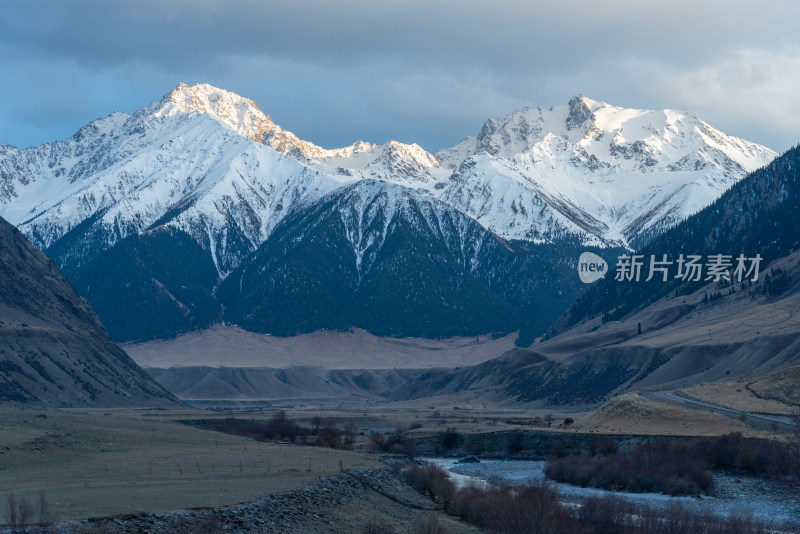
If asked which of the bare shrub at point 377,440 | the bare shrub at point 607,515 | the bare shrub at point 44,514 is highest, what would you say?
the bare shrub at point 44,514

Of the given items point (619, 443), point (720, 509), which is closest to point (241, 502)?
point (720, 509)

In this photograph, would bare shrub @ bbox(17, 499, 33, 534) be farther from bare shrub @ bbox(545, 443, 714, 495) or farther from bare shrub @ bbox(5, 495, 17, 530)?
bare shrub @ bbox(545, 443, 714, 495)

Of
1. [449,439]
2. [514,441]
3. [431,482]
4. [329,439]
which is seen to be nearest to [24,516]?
[431,482]

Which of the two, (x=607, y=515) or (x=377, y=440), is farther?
(x=377, y=440)

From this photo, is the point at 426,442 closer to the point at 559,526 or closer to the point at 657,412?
the point at 657,412

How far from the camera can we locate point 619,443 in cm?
11600

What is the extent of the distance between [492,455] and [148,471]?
63557 mm

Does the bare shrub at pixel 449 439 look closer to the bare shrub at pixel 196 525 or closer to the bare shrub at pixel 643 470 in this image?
the bare shrub at pixel 643 470

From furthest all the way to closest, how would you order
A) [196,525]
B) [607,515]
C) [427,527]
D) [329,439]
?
[329,439], [607,515], [427,527], [196,525]

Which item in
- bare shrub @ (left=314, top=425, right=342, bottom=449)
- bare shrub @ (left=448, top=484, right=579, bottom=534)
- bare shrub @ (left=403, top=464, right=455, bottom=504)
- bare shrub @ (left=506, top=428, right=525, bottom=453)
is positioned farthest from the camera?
bare shrub @ (left=506, top=428, right=525, bottom=453)

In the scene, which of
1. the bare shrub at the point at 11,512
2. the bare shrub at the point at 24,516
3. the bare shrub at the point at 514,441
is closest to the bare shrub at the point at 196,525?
the bare shrub at the point at 24,516

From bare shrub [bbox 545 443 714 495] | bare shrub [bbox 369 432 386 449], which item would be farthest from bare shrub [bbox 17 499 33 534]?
bare shrub [bbox 369 432 386 449]

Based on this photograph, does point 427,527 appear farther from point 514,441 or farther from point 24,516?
point 514,441

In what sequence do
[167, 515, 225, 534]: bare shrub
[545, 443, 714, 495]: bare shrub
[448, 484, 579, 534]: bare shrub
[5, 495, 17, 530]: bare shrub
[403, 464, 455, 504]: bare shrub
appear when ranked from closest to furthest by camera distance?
1. [5, 495, 17, 530]: bare shrub
2. [167, 515, 225, 534]: bare shrub
3. [448, 484, 579, 534]: bare shrub
4. [403, 464, 455, 504]: bare shrub
5. [545, 443, 714, 495]: bare shrub
